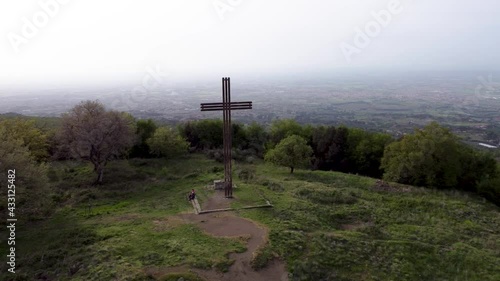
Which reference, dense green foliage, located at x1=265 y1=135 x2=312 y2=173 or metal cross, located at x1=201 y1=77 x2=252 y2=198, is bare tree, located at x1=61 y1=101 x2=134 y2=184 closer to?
metal cross, located at x1=201 y1=77 x2=252 y2=198

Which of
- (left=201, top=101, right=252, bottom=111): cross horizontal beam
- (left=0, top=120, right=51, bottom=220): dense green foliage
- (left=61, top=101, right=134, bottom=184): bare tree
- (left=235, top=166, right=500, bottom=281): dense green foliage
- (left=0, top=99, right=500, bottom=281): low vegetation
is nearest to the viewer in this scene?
(left=0, top=99, right=500, bottom=281): low vegetation

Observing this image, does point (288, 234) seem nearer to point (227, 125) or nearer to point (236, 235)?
point (236, 235)

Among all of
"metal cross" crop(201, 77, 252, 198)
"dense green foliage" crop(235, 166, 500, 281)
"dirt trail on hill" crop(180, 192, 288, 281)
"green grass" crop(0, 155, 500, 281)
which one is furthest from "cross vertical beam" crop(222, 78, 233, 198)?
"dense green foliage" crop(235, 166, 500, 281)

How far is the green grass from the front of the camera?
46.5 feet

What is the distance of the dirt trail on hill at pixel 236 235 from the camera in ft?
43.4

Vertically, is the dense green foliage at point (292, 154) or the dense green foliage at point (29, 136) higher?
the dense green foliage at point (29, 136)

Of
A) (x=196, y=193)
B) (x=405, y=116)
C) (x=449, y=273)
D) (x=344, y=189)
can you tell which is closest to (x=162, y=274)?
(x=196, y=193)

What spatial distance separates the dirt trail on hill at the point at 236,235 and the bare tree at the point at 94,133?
12.3m

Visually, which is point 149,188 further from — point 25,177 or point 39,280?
point 39,280

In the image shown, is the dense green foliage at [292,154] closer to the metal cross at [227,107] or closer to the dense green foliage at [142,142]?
the metal cross at [227,107]

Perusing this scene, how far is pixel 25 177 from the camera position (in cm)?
1870

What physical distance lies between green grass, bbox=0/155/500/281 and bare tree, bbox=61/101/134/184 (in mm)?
2943

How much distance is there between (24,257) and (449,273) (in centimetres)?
2010

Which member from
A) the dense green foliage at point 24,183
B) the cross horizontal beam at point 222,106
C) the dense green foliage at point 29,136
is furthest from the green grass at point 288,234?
A: the cross horizontal beam at point 222,106
